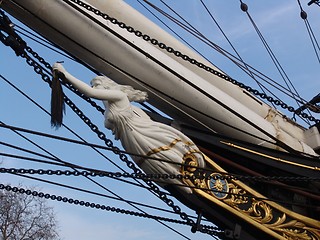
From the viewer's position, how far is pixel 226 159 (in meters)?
3.55

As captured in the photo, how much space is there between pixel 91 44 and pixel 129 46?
22cm

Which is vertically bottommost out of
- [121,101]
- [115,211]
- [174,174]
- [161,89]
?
[115,211]

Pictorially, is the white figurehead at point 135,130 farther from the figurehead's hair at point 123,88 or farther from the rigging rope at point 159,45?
the rigging rope at point 159,45

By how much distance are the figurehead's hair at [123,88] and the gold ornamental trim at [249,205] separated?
432 millimetres

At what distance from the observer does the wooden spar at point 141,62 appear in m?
3.20

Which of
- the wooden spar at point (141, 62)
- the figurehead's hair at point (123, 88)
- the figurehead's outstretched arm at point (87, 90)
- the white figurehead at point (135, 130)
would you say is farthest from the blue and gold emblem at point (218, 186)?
the figurehead's outstretched arm at point (87, 90)

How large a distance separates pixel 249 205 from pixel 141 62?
41.8 inches

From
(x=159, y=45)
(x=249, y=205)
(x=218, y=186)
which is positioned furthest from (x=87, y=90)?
(x=249, y=205)

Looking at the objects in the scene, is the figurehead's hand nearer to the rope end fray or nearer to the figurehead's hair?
the rope end fray

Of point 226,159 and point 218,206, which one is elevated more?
point 226,159

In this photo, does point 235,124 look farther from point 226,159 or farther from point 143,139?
point 143,139

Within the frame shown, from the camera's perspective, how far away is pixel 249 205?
3.44 metres

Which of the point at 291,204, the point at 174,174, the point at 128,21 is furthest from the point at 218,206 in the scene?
the point at 128,21

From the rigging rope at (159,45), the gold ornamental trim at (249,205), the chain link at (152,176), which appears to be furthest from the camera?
the gold ornamental trim at (249,205)
